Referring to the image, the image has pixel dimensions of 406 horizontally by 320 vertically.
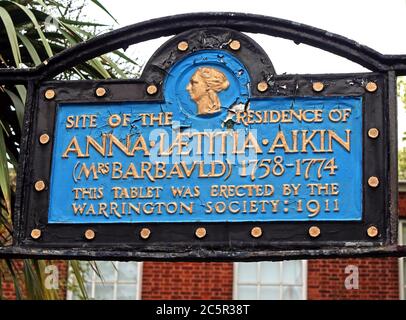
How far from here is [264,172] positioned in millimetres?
4832

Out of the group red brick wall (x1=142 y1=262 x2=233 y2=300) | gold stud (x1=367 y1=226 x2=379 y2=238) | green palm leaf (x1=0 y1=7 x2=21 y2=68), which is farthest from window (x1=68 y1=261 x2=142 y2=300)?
gold stud (x1=367 y1=226 x2=379 y2=238)

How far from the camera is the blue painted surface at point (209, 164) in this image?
4762 mm

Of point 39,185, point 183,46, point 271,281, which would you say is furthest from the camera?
point 271,281

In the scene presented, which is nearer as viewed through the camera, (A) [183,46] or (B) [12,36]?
(A) [183,46]

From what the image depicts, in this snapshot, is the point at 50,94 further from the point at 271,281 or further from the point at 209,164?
the point at 271,281

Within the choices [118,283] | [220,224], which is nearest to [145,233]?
[220,224]

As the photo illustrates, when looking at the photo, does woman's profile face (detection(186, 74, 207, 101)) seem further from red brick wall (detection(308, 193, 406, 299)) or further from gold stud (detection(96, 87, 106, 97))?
red brick wall (detection(308, 193, 406, 299))

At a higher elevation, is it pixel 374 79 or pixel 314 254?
pixel 374 79

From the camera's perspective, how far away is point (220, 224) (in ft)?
15.7

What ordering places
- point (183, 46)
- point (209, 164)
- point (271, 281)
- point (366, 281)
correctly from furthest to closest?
point (271, 281) → point (366, 281) → point (183, 46) → point (209, 164)

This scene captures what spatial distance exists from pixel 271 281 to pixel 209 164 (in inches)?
373
